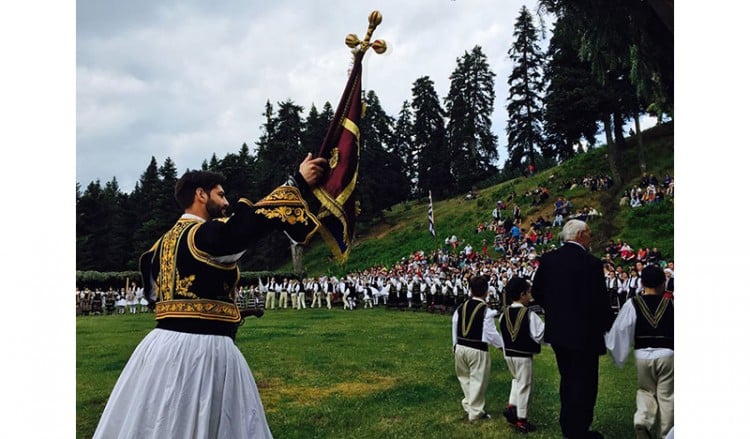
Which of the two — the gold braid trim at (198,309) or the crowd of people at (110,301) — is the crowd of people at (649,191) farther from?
the gold braid trim at (198,309)

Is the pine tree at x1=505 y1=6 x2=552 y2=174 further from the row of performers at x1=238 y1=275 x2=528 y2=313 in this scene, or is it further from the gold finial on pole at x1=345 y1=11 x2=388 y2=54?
the gold finial on pole at x1=345 y1=11 x2=388 y2=54

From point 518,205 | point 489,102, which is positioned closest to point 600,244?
point 518,205

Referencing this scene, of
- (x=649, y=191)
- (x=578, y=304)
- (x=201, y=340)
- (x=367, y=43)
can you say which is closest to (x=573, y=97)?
(x=649, y=191)

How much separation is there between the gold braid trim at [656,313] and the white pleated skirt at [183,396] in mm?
3160

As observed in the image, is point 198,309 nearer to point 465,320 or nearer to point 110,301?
point 465,320

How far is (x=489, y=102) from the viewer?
3500cm

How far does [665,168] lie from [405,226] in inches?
587

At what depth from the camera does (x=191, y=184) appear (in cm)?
280

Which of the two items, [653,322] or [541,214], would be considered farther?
[541,214]

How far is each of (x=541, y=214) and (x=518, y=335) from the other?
58.4 ft

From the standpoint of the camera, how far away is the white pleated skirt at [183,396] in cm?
237

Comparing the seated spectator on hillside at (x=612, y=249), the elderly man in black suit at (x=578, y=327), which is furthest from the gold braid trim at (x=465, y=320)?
the seated spectator on hillside at (x=612, y=249)

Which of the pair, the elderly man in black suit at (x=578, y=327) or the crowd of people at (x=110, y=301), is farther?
the crowd of people at (x=110, y=301)

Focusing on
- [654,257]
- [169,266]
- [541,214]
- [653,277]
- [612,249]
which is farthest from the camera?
[541,214]
